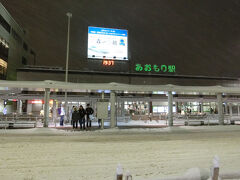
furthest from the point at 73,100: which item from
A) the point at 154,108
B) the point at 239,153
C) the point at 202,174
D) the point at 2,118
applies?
the point at 202,174

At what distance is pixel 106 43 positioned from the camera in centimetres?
2444

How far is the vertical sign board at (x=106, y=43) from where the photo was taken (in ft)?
78.8

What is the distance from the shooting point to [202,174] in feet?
10.2

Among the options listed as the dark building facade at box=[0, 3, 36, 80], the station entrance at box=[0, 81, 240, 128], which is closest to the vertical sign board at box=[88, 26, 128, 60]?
the station entrance at box=[0, 81, 240, 128]

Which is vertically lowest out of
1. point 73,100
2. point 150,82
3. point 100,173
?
point 100,173

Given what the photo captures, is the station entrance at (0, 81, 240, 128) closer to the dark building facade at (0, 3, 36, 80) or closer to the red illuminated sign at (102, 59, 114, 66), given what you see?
the red illuminated sign at (102, 59, 114, 66)

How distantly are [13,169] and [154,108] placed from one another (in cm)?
2533

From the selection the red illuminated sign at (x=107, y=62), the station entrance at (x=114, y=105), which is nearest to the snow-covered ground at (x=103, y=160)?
the station entrance at (x=114, y=105)

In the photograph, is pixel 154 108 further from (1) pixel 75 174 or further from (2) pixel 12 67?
(2) pixel 12 67

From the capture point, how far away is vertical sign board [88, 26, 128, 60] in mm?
24016

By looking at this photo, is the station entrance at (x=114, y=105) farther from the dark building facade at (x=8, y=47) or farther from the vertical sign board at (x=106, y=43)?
the dark building facade at (x=8, y=47)

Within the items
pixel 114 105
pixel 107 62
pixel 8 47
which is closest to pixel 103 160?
pixel 114 105

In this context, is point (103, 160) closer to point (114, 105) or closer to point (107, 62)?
point (114, 105)

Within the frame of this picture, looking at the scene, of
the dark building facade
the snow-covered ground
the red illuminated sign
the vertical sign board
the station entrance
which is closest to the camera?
the snow-covered ground
